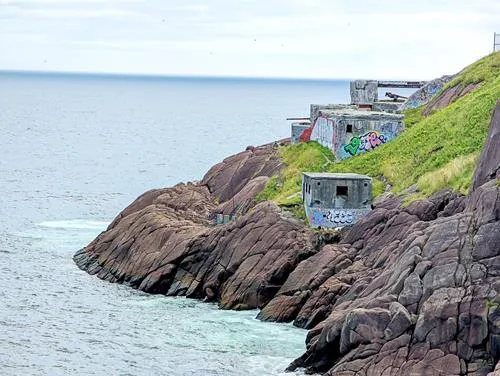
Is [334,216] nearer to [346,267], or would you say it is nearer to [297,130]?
[346,267]

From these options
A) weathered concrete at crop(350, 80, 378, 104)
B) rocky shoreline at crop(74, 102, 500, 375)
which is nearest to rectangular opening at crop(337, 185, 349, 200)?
rocky shoreline at crop(74, 102, 500, 375)

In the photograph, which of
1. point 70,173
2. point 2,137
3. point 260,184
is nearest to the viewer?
point 260,184

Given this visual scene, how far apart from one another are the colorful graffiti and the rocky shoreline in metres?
1.31

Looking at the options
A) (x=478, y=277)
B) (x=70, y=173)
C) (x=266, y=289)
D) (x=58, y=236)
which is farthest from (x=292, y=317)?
(x=70, y=173)

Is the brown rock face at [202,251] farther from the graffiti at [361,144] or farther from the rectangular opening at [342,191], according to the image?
the graffiti at [361,144]

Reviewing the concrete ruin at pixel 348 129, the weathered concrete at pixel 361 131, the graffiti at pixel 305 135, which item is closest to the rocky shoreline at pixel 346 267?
the concrete ruin at pixel 348 129

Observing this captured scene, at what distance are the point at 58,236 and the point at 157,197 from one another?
1012 cm

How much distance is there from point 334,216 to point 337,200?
39.9 inches

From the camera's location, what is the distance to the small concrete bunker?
64688 mm

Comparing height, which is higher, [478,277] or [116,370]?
[478,277]

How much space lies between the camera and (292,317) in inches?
2190

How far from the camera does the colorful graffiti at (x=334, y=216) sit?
64.6 metres

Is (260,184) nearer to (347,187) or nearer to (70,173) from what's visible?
(347,187)

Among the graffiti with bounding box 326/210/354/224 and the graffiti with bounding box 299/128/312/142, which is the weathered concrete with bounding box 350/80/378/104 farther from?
the graffiti with bounding box 326/210/354/224
